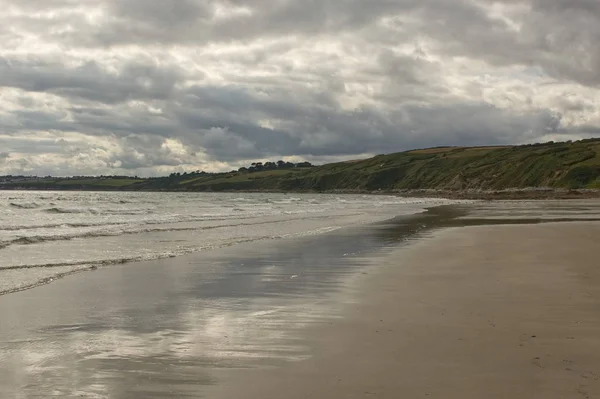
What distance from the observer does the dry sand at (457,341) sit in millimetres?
6301

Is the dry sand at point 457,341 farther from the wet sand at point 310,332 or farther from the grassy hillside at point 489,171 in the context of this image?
the grassy hillside at point 489,171

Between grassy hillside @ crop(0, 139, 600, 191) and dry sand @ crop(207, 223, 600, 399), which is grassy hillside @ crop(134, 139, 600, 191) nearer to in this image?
grassy hillside @ crop(0, 139, 600, 191)

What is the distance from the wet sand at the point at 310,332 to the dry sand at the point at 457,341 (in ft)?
0.10

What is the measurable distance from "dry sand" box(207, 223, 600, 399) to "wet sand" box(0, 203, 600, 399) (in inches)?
1.2

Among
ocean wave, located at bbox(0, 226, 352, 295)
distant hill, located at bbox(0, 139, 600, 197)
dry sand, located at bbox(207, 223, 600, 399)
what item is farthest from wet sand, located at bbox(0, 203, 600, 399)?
distant hill, located at bbox(0, 139, 600, 197)

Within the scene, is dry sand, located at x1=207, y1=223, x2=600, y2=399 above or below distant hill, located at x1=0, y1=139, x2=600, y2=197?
below

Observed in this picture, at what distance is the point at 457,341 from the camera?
818 cm

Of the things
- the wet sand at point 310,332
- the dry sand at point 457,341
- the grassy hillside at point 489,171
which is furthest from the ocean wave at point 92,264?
the grassy hillside at point 489,171

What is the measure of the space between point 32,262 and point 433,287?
12873 millimetres

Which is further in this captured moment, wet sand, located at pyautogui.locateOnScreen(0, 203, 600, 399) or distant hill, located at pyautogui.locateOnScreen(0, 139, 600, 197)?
distant hill, located at pyautogui.locateOnScreen(0, 139, 600, 197)

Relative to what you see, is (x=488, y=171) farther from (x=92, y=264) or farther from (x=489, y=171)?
(x=92, y=264)

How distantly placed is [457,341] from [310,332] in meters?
A: 2.26

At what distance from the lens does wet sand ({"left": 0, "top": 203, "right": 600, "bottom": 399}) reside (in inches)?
254

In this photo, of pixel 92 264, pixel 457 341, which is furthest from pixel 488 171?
pixel 457 341
